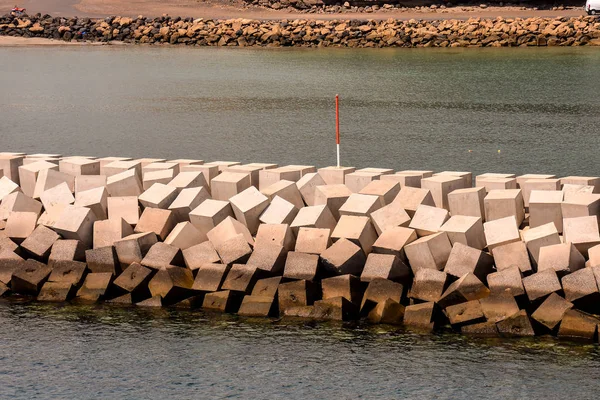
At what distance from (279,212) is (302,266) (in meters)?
0.90

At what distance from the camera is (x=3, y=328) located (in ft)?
29.3

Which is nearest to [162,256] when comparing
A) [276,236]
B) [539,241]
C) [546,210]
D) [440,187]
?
[276,236]

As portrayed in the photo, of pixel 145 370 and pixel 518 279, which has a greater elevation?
pixel 518 279

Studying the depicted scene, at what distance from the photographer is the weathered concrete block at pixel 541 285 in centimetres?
801

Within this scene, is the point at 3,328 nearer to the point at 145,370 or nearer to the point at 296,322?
the point at 145,370

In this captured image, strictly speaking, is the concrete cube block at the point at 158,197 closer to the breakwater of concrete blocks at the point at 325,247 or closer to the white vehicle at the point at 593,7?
the breakwater of concrete blocks at the point at 325,247

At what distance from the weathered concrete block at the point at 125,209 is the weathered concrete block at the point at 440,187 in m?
2.73

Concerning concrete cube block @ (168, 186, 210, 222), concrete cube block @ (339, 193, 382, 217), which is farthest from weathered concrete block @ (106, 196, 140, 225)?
concrete cube block @ (339, 193, 382, 217)

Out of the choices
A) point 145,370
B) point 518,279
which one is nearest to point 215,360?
point 145,370

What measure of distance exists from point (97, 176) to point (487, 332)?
186 inches

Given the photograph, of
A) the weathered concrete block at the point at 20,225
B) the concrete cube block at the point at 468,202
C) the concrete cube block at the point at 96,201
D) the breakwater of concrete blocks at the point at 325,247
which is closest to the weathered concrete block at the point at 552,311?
the breakwater of concrete blocks at the point at 325,247

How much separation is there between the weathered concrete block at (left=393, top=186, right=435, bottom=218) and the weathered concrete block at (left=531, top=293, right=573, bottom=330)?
1748 millimetres

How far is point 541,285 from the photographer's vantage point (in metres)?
8.04

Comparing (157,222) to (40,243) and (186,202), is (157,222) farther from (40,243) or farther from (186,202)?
(40,243)
